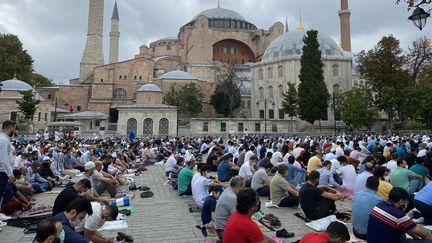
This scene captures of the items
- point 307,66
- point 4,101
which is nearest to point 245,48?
point 307,66

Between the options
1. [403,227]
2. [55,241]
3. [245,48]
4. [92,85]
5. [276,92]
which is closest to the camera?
[55,241]

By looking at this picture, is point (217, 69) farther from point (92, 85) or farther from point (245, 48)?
point (92, 85)

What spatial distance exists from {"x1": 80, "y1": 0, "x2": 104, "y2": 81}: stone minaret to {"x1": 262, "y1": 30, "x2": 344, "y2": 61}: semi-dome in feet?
80.8

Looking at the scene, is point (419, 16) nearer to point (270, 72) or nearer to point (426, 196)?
point (426, 196)

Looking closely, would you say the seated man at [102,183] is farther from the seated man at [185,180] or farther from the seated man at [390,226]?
the seated man at [390,226]

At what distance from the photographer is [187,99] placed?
140 feet

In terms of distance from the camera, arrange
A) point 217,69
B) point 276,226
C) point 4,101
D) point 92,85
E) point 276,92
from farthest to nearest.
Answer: point 217,69 < point 92,85 < point 276,92 < point 4,101 < point 276,226

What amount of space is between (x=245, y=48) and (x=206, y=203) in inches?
2345

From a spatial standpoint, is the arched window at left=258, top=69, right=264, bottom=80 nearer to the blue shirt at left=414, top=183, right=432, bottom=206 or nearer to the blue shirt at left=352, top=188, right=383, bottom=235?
the blue shirt at left=414, top=183, right=432, bottom=206

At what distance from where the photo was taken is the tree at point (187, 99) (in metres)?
42.8

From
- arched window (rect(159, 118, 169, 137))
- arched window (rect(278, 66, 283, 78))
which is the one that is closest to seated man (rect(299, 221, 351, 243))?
arched window (rect(159, 118, 169, 137))

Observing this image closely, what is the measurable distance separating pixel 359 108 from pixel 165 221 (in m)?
29.8

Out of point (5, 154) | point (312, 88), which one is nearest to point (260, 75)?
point (312, 88)

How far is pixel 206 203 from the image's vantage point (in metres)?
5.94
